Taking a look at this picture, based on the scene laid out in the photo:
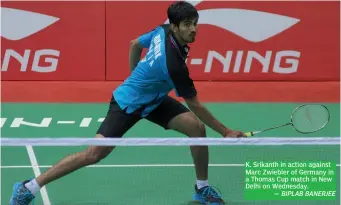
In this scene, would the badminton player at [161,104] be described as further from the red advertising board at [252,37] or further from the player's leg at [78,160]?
the red advertising board at [252,37]

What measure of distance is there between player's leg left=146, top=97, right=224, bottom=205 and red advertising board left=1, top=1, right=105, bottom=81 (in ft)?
14.9

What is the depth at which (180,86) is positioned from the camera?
4.88 metres

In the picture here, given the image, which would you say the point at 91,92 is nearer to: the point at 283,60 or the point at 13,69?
the point at 13,69

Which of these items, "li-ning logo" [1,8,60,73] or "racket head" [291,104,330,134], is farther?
"li-ning logo" [1,8,60,73]

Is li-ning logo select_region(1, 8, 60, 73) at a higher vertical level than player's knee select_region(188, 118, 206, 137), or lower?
higher

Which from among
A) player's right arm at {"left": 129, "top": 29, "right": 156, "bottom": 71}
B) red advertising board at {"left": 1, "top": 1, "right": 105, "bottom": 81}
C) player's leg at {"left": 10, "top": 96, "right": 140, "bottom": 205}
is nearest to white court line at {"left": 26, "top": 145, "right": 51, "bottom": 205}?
player's leg at {"left": 10, "top": 96, "right": 140, "bottom": 205}

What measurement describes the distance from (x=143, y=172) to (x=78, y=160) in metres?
1.36

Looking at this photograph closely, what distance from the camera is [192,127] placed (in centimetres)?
520

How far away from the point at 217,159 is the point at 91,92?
3311 mm

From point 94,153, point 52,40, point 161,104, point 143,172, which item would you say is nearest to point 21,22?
point 52,40

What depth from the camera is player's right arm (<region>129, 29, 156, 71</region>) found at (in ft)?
17.8

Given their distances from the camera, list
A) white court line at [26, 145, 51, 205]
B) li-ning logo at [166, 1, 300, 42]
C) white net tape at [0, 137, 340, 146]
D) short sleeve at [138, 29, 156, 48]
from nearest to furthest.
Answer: white net tape at [0, 137, 340, 146]
short sleeve at [138, 29, 156, 48]
white court line at [26, 145, 51, 205]
li-ning logo at [166, 1, 300, 42]

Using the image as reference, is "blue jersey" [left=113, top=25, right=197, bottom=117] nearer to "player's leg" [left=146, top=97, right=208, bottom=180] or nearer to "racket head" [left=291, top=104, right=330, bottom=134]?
"player's leg" [left=146, top=97, right=208, bottom=180]

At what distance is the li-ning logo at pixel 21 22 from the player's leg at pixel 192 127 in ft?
15.5
